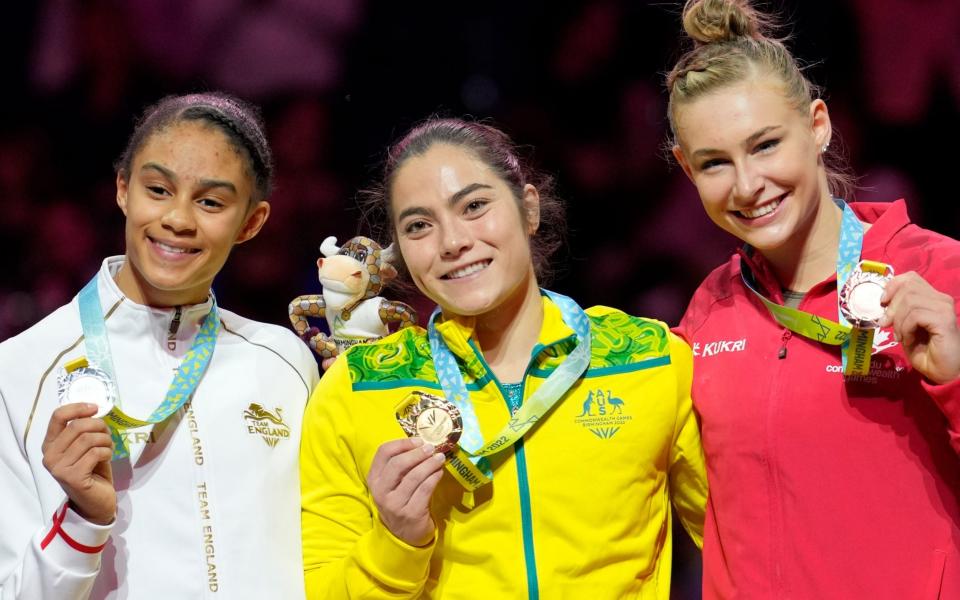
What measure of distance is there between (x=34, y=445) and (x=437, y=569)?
34.8 inches

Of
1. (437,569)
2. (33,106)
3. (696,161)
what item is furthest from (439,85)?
(437,569)

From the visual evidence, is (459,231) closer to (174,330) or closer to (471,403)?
(471,403)

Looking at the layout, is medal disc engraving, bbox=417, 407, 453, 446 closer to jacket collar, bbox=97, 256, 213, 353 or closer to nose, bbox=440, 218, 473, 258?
nose, bbox=440, 218, 473, 258

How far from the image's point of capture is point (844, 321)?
2115 mm

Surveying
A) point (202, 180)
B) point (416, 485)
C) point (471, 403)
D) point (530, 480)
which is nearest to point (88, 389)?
point (202, 180)

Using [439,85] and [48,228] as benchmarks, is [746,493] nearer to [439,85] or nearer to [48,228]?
[439,85]

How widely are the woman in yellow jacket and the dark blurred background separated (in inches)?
61.8

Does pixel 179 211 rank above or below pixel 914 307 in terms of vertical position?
above

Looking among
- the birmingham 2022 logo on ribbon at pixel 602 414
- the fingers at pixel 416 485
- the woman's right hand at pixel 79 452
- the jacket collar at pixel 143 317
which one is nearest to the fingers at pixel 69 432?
the woman's right hand at pixel 79 452

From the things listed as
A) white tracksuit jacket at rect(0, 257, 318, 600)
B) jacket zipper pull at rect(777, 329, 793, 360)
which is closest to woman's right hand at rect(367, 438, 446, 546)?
white tracksuit jacket at rect(0, 257, 318, 600)

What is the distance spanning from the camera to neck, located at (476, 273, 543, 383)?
250 cm

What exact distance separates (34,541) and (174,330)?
0.55 meters

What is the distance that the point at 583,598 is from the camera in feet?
7.38

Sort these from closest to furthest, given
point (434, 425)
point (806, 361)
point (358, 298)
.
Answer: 1. point (434, 425)
2. point (806, 361)
3. point (358, 298)
